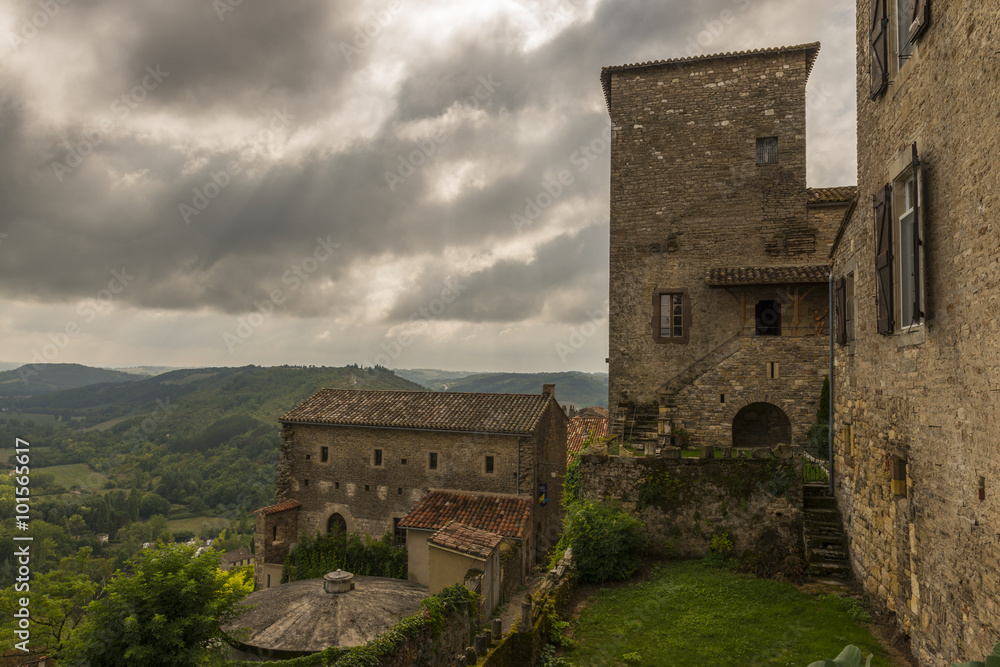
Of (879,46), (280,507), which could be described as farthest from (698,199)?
(280,507)

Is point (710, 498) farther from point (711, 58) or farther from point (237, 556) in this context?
point (237, 556)

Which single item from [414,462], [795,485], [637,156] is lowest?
[414,462]

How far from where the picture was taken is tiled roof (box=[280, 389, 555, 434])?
23.8 metres

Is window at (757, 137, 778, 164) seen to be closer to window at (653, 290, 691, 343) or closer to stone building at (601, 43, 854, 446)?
stone building at (601, 43, 854, 446)

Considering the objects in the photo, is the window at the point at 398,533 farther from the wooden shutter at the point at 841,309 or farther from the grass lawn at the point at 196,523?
the grass lawn at the point at 196,523

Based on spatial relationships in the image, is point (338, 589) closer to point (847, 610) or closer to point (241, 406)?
point (847, 610)

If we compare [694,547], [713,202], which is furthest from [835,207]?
[694,547]

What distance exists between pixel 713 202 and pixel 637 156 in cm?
318

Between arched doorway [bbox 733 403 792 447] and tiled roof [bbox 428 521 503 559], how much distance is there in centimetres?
858

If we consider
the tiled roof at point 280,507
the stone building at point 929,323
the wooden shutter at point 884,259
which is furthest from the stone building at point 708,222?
the tiled roof at point 280,507

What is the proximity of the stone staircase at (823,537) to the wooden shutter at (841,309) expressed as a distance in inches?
128

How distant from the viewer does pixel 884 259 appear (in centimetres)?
714

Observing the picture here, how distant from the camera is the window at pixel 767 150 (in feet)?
58.5

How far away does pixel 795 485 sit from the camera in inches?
415
